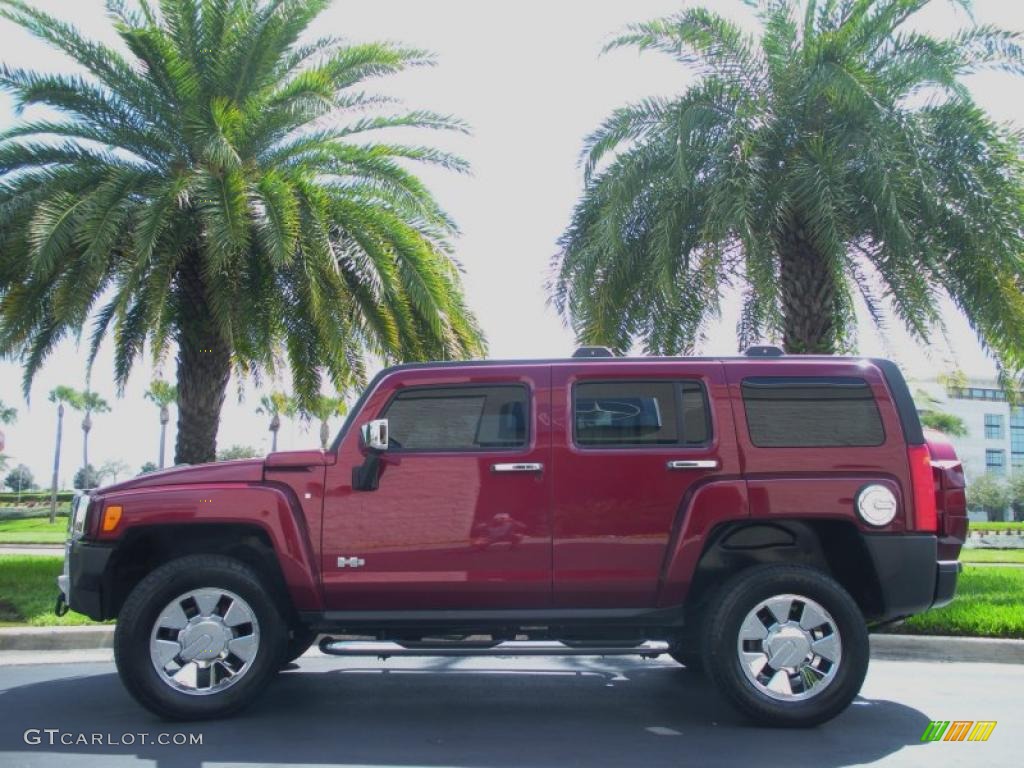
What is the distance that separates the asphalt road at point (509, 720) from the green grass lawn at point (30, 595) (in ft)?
5.98

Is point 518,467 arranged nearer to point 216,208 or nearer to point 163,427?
point 216,208

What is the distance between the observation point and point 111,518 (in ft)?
21.3

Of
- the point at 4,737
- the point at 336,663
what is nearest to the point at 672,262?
the point at 336,663

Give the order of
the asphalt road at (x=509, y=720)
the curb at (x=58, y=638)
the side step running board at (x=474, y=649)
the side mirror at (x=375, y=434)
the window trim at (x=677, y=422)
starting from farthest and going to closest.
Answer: the curb at (x=58, y=638), the window trim at (x=677, y=422), the side step running board at (x=474, y=649), the side mirror at (x=375, y=434), the asphalt road at (x=509, y=720)

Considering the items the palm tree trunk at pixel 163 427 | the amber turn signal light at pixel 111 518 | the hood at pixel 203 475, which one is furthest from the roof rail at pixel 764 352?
the palm tree trunk at pixel 163 427

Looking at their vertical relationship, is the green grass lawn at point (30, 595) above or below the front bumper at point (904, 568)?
below

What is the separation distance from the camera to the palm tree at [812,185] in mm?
13453

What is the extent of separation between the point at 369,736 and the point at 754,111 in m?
10.6

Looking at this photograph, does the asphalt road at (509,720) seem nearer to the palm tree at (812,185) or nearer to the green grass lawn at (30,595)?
the green grass lawn at (30,595)

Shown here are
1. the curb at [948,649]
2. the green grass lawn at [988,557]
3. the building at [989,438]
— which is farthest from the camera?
the building at [989,438]

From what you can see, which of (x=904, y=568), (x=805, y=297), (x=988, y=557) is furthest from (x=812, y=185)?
(x=988, y=557)

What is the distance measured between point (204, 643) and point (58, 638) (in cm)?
369

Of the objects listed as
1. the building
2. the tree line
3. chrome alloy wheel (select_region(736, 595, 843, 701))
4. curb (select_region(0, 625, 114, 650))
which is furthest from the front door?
the building

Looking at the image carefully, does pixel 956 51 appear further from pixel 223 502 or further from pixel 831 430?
pixel 223 502
